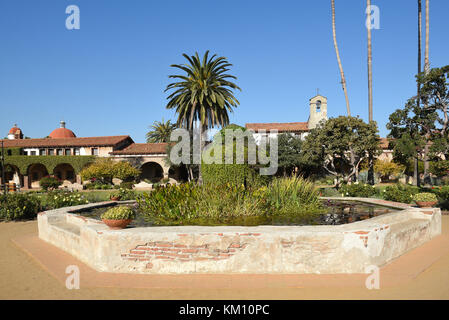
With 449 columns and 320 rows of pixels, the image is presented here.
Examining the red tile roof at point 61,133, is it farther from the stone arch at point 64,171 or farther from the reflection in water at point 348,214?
the reflection in water at point 348,214

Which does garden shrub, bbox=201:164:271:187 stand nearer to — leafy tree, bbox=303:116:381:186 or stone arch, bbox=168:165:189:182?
leafy tree, bbox=303:116:381:186

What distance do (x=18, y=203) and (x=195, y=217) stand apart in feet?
26.1

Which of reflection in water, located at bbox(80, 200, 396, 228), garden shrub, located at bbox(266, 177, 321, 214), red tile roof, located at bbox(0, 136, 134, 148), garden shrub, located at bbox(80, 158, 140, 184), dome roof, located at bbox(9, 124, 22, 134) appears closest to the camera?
reflection in water, located at bbox(80, 200, 396, 228)

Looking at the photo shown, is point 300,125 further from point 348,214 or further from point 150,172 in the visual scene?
point 348,214

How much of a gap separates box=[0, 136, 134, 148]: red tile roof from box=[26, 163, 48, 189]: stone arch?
8.79 ft

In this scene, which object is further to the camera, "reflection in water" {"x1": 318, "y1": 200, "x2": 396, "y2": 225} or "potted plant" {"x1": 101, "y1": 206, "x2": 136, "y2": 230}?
"reflection in water" {"x1": 318, "y1": 200, "x2": 396, "y2": 225}

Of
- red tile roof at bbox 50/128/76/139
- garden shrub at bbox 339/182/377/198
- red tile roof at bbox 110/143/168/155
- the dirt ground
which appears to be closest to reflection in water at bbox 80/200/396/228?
the dirt ground

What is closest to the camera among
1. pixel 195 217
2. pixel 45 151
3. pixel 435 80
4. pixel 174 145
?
pixel 195 217

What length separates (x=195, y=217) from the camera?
734cm

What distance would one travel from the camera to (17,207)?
11.2 m

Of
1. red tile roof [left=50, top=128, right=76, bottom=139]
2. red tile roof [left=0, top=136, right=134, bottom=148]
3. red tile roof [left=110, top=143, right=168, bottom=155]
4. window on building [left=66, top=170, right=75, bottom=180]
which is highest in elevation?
red tile roof [left=50, top=128, right=76, bottom=139]

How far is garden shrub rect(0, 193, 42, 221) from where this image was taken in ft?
36.4

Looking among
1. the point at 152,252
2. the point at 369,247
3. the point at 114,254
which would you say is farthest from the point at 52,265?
the point at 369,247
